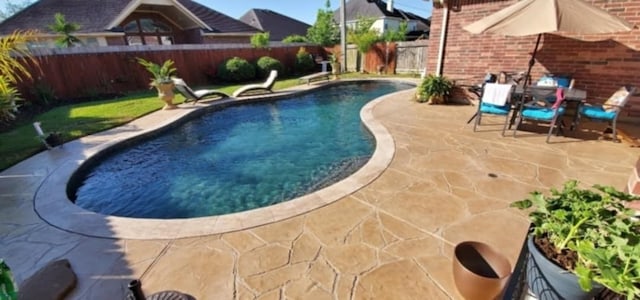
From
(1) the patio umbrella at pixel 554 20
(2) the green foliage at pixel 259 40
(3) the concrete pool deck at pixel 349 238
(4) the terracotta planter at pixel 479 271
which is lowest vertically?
(3) the concrete pool deck at pixel 349 238

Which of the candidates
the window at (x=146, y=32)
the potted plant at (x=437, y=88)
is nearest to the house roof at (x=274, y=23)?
the window at (x=146, y=32)

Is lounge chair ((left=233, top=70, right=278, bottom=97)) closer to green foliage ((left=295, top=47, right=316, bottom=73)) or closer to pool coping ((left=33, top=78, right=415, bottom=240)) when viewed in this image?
pool coping ((left=33, top=78, right=415, bottom=240))

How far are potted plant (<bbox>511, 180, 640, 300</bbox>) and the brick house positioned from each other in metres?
18.0

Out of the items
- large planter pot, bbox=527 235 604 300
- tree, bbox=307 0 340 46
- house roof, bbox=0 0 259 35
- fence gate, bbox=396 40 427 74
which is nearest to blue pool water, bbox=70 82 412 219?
large planter pot, bbox=527 235 604 300

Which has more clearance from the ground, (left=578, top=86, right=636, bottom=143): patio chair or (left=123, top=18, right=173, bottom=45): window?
(left=123, top=18, right=173, bottom=45): window

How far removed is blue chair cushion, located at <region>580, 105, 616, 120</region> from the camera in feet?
15.0

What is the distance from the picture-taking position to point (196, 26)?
1739cm

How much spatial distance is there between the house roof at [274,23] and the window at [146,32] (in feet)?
30.3

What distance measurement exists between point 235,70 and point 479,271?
548 inches

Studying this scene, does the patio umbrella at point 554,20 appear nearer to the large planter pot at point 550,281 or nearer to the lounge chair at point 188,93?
the large planter pot at point 550,281

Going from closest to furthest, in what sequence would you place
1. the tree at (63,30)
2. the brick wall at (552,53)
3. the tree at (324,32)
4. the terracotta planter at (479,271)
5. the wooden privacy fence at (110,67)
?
1. the terracotta planter at (479,271)
2. the brick wall at (552,53)
3. the wooden privacy fence at (110,67)
4. the tree at (63,30)
5. the tree at (324,32)

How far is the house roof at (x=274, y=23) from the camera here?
26250 millimetres

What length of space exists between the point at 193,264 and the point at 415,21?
126 feet

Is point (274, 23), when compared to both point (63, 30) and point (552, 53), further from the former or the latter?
point (552, 53)
